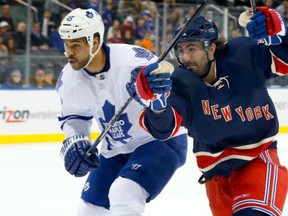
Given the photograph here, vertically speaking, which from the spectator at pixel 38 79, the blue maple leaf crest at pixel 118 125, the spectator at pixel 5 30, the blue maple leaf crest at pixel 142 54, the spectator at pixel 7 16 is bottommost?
the spectator at pixel 38 79

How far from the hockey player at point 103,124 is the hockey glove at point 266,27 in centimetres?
73

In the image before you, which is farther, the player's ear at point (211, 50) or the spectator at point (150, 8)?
the spectator at point (150, 8)

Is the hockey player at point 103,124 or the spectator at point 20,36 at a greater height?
the hockey player at point 103,124

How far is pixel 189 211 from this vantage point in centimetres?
469

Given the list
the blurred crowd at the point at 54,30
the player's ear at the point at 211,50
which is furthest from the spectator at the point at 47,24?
the player's ear at the point at 211,50

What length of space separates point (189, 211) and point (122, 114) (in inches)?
58.6

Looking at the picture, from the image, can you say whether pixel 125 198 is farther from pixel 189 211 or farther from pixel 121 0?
pixel 121 0

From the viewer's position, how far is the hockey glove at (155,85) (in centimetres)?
273

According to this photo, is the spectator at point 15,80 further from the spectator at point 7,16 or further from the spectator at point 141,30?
the spectator at point 141,30

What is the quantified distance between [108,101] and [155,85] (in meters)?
0.70

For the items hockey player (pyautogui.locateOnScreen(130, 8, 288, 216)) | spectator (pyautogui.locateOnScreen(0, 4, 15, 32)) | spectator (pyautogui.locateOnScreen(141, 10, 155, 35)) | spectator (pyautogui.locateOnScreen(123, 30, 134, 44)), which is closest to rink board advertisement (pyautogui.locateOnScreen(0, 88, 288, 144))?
spectator (pyautogui.locateOnScreen(0, 4, 15, 32))

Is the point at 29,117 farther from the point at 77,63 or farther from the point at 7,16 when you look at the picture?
the point at 77,63

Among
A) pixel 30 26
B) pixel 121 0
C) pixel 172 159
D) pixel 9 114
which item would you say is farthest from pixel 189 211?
pixel 121 0

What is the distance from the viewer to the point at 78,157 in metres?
3.29
